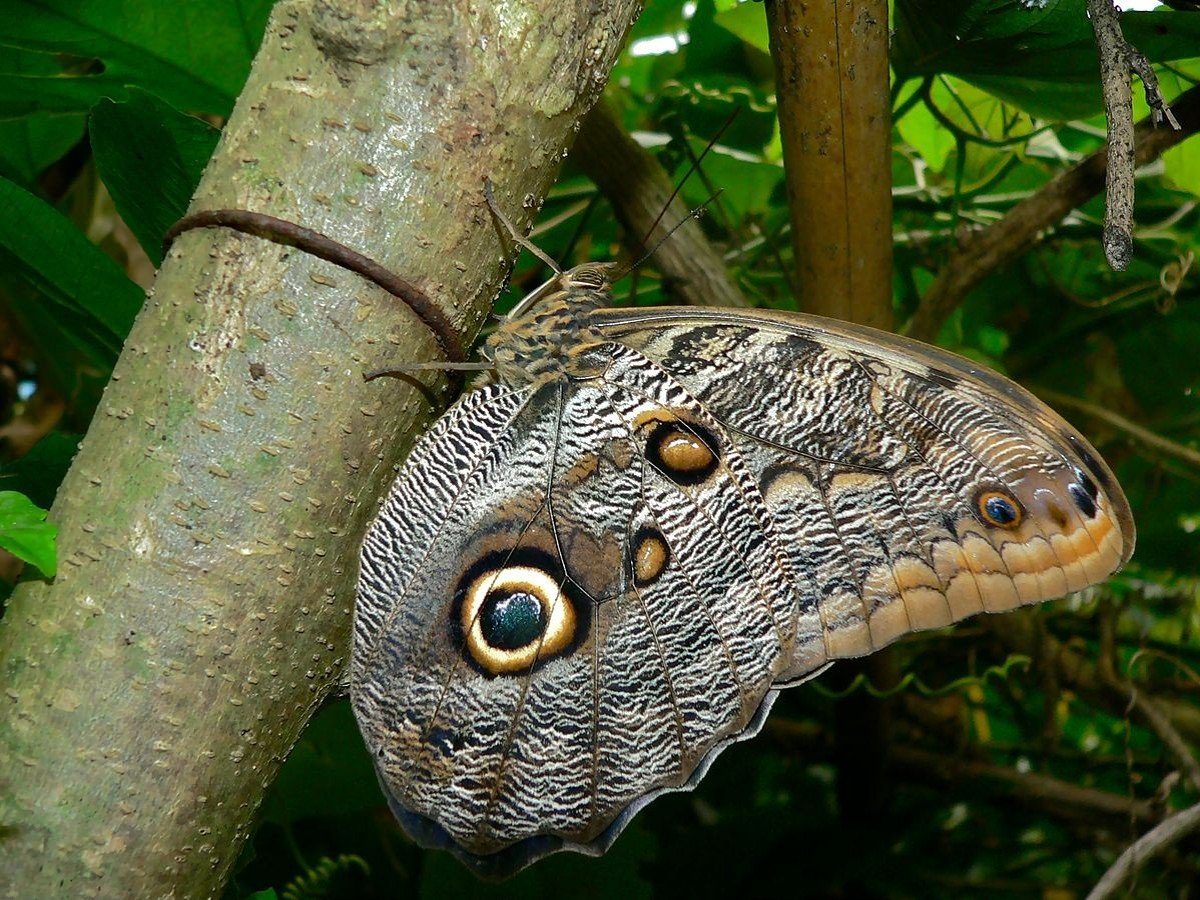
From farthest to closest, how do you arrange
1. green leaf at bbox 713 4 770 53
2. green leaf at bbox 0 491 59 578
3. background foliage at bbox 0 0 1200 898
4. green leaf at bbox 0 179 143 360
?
green leaf at bbox 713 4 770 53 < background foliage at bbox 0 0 1200 898 < green leaf at bbox 0 179 143 360 < green leaf at bbox 0 491 59 578

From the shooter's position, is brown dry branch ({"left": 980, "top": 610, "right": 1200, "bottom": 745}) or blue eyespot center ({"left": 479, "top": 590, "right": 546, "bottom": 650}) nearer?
blue eyespot center ({"left": 479, "top": 590, "right": 546, "bottom": 650})

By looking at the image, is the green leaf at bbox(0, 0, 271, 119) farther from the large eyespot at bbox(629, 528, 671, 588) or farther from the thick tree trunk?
the large eyespot at bbox(629, 528, 671, 588)

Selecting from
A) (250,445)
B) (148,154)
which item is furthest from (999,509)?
(148,154)

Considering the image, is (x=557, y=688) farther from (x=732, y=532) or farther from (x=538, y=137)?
(x=538, y=137)

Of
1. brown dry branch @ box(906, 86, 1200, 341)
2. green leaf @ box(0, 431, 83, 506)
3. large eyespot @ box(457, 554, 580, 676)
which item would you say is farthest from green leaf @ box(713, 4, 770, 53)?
green leaf @ box(0, 431, 83, 506)

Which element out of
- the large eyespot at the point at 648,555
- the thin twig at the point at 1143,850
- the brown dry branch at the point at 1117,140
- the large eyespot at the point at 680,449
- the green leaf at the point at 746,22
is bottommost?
the thin twig at the point at 1143,850

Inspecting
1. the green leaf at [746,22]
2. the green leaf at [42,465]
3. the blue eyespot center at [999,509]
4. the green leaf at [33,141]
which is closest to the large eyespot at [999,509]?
the blue eyespot center at [999,509]

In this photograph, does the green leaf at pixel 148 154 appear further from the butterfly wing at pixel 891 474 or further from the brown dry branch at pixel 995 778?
the brown dry branch at pixel 995 778

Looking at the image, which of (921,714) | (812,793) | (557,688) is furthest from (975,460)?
(812,793)
